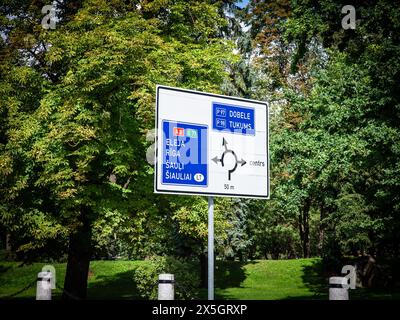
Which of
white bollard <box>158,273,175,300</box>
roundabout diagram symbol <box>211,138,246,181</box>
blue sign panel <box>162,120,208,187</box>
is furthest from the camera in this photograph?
white bollard <box>158,273,175,300</box>

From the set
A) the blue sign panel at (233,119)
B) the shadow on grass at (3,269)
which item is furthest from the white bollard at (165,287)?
the shadow on grass at (3,269)

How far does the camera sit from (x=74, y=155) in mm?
16625

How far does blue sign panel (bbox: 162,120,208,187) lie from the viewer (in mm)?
5609

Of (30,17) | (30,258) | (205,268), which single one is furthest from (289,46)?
(30,258)

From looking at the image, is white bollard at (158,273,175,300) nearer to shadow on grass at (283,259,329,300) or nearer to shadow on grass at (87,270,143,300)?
shadow on grass at (87,270,143,300)

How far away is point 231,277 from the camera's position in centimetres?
3275

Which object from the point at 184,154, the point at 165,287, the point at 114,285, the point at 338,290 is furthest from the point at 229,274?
the point at 184,154

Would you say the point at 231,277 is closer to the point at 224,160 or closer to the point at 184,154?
the point at 224,160

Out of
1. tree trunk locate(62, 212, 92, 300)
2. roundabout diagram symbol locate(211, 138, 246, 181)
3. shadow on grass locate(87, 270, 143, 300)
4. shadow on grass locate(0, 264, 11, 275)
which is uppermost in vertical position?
roundabout diagram symbol locate(211, 138, 246, 181)

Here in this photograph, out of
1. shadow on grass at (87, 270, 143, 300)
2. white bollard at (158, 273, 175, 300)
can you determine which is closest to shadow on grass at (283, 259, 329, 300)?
shadow on grass at (87, 270, 143, 300)

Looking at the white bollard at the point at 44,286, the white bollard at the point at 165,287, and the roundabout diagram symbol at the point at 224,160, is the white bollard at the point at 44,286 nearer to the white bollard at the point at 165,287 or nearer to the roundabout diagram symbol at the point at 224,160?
the white bollard at the point at 165,287

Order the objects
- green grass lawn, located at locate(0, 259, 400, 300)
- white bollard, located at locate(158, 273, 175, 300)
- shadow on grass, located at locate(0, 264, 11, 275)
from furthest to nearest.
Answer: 1. shadow on grass, located at locate(0, 264, 11, 275)
2. green grass lawn, located at locate(0, 259, 400, 300)
3. white bollard, located at locate(158, 273, 175, 300)

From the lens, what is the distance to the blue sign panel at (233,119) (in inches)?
231

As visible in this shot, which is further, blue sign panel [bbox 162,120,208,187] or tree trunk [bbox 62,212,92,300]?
tree trunk [bbox 62,212,92,300]
